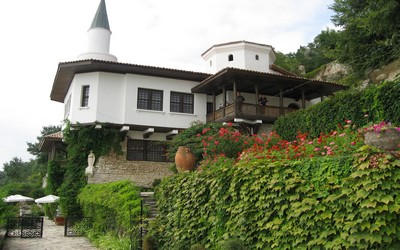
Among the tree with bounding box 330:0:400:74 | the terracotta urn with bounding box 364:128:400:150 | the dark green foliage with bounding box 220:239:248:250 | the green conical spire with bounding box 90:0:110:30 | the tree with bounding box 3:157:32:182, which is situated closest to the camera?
the terracotta urn with bounding box 364:128:400:150

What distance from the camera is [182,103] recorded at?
72.9ft

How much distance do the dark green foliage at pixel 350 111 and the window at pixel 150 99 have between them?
290 inches

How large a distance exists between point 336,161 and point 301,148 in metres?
3.20

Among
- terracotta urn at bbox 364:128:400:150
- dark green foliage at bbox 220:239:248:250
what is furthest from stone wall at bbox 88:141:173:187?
terracotta urn at bbox 364:128:400:150

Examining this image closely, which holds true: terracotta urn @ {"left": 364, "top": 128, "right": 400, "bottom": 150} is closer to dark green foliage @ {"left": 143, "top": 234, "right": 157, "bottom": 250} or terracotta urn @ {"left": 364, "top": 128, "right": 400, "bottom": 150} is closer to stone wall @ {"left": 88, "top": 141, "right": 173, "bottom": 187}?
dark green foliage @ {"left": 143, "top": 234, "right": 157, "bottom": 250}

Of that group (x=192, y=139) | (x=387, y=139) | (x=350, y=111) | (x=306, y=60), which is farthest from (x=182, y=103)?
(x=306, y=60)

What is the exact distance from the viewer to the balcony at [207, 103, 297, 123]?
64.5 ft

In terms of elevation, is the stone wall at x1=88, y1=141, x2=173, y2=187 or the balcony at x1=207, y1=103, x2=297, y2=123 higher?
the balcony at x1=207, y1=103, x2=297, y2=123

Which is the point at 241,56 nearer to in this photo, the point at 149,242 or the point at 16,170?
the point at 149,242

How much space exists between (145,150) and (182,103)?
142 inches

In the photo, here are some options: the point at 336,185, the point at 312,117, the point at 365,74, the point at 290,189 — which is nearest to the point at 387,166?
the point at 336,185

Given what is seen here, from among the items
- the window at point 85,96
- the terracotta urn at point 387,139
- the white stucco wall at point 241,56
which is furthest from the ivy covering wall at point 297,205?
the white stucco wall at point 241,56

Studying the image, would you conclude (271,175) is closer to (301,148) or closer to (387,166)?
(387,166)

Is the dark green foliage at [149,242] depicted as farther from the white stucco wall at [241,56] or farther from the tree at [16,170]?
the tree at [16,170]
